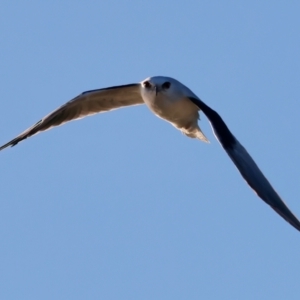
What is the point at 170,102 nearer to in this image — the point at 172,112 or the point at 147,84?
the point at 172,112

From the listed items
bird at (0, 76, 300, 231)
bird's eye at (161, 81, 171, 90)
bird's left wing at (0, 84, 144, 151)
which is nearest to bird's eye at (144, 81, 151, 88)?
bird at (0, 76, 300, 231)

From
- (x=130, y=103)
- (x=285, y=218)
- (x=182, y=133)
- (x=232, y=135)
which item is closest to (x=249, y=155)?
(x=232, y=135)

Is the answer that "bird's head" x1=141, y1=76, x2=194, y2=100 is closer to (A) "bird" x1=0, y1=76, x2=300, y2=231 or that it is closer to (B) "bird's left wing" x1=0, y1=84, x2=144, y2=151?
(A) "bird" x1=0, y1=76, x2=300, y2=231

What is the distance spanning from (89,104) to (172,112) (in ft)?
5.91

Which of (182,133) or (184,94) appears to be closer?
(184,94)

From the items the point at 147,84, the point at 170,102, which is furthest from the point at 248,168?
the point at 147,84

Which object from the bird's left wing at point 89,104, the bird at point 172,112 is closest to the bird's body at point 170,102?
the bird at point 172,112

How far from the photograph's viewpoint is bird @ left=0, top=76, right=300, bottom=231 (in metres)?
9.91

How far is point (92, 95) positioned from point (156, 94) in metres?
1.67

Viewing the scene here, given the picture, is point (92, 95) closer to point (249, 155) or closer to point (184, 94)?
point (184, 94)

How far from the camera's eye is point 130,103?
44.7 feet

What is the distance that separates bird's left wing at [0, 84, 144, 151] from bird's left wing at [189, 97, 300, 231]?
236cm

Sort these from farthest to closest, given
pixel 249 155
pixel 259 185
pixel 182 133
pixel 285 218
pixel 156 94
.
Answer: pixel 182 133 < pixel 156 94 < pixel 249 155 < pixel 259 185 < pixel 285 218

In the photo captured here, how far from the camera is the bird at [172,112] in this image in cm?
991
